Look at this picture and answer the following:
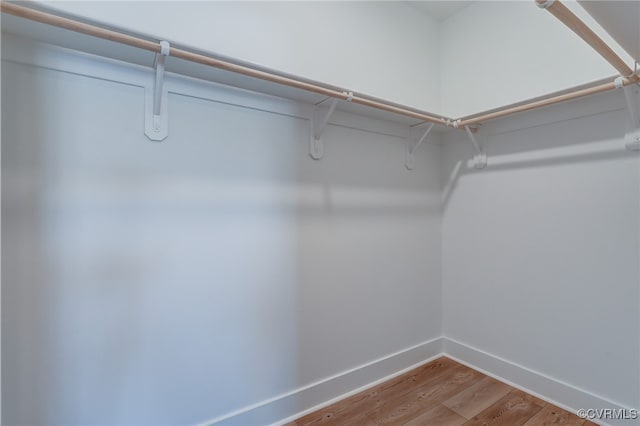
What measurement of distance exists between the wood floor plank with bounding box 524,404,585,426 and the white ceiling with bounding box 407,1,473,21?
2.57 metres

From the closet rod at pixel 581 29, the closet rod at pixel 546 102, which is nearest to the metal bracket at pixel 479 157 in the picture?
the closet rod at pixel 546 102

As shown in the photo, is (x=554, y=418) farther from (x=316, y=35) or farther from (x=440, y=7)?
(x=440, y=7)

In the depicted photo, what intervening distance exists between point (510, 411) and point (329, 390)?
0.99 m

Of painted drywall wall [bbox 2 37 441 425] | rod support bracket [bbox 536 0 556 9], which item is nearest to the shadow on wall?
painted drywall wall [bbox 2 37 441 425]

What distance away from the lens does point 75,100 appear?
43.0 inches

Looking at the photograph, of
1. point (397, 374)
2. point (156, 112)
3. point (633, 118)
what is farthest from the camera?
point (397, 374)

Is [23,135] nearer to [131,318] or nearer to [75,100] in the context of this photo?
[75,100]

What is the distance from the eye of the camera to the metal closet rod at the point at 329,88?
2.77ft

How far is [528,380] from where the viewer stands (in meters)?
1.76

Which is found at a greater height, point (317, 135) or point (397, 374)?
point (317, 135)

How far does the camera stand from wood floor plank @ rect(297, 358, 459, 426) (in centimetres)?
156

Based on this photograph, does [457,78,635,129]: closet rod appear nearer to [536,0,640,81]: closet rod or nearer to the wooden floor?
[536,0,640,81]: closet rod

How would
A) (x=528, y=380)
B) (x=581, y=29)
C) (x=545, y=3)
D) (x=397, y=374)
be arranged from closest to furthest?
(x=545, y=3) < (x=581, y=29) < (x=528, y=380) < (x=397, y=374)

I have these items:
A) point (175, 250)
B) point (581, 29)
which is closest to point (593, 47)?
point (581, 29)
